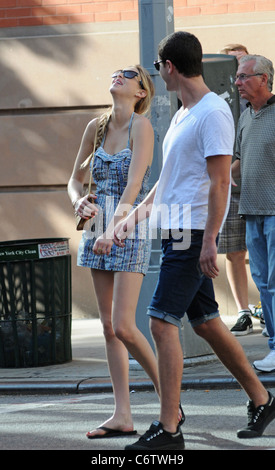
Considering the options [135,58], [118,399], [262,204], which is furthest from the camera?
[135,58]

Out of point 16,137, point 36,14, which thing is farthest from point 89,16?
point 16,137

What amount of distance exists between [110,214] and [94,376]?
2147 millimetres

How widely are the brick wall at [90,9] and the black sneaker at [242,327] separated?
11.6 ft

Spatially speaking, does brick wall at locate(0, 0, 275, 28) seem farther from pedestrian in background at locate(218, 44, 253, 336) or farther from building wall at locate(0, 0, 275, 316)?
pedestrian in background at locate(218, 44, 253, 336)

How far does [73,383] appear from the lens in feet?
21.4

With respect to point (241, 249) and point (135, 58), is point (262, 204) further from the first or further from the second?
point (135, 58)

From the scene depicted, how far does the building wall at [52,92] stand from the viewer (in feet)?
32.6

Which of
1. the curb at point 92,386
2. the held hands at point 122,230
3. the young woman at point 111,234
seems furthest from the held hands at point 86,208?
the curb at point 92,386

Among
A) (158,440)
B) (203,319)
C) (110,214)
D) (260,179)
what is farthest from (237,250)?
(158,440)

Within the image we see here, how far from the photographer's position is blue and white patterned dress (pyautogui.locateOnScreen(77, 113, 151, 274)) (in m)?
4.84

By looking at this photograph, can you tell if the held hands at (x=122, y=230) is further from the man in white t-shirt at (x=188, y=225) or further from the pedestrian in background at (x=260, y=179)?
the pedestrian in background at (x=260, y=179)

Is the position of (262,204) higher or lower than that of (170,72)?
lower

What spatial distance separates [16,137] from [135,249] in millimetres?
5632

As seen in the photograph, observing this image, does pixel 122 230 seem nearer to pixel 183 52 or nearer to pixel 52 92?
pixel 183 52
